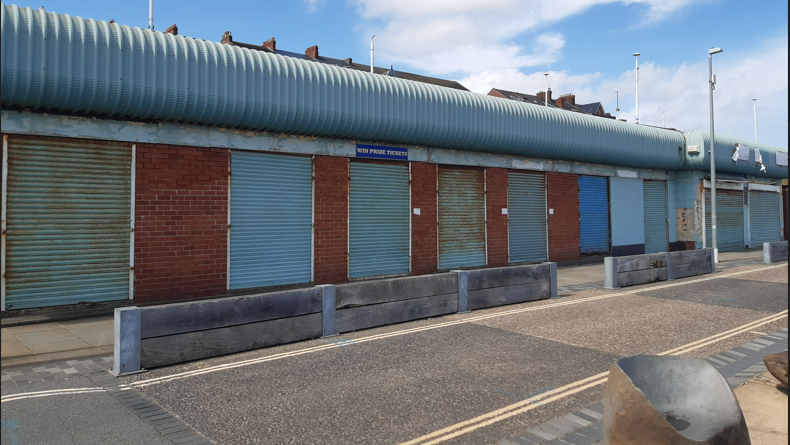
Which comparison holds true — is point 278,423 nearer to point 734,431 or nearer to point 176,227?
point 734,431

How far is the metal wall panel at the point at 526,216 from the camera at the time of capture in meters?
20.8

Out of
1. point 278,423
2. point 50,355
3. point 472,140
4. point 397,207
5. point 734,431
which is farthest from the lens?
point 472,140

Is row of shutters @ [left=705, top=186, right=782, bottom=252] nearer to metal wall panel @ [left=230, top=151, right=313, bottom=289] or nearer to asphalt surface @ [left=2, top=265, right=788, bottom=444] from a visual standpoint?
asphalt surface @ [left=2, top=265, right=788, bottom=444]

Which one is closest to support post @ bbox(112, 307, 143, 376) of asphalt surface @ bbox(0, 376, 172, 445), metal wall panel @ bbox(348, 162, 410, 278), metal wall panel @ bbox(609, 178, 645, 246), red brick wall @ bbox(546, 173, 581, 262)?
asphalt surface @ bbox(0, 376, 172, 445)

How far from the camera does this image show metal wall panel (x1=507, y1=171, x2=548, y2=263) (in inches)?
818

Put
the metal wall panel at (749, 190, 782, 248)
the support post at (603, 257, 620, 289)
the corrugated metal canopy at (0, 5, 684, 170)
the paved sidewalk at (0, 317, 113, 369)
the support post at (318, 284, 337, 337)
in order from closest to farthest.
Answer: the paved sidewalk at (0, 317, 113, 369) < the support post at (318, 284, 337, 337) < the corrugated metal canopy at (0, 5, 684, 170) < the support post at (603, 257, 620, 289) < the metal wall panel at (749, 190, 782, 248)

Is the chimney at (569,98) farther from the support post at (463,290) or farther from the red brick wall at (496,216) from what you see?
the support post at (463,290)

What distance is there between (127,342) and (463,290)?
690cm

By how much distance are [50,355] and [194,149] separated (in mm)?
6372

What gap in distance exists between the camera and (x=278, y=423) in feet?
18.2

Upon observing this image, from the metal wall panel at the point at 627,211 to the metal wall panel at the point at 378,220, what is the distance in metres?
12.4

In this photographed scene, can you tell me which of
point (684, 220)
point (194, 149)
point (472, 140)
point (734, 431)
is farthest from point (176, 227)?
point (684, 220)

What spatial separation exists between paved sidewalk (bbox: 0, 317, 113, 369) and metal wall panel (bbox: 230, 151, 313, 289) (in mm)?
3928

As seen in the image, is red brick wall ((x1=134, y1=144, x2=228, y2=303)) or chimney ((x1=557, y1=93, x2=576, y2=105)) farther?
chimney ((x1=557, y1=93, x2=576, y2=105))
